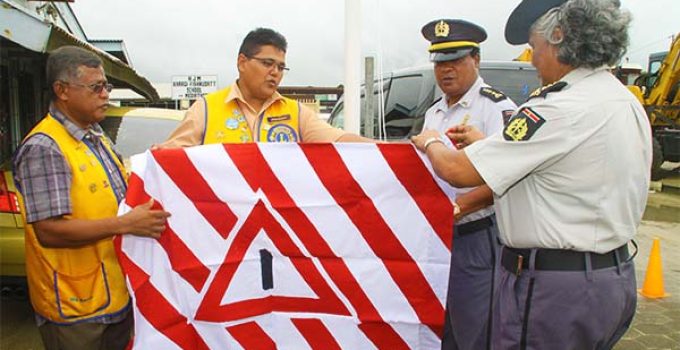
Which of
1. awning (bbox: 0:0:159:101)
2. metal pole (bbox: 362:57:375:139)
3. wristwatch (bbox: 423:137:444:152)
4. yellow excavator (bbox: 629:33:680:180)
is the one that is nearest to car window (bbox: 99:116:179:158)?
awning (bbox: 0:0:159:101)

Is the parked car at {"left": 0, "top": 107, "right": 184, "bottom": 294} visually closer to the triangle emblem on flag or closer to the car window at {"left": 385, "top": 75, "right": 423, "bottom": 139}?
the triangle emblem on flag

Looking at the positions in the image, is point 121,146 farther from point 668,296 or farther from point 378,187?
point 668,296

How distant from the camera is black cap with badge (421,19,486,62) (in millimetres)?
2605

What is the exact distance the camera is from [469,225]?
7.87 feet

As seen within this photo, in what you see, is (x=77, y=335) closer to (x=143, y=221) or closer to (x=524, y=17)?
(x=143, y=221)

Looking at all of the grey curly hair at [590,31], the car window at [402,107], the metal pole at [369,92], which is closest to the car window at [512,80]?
the car window at [402,107]

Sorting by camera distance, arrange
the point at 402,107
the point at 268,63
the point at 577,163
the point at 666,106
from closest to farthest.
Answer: the point at 577,163 < the point at 268,63 < the point at 402,107 < the point at 666,106

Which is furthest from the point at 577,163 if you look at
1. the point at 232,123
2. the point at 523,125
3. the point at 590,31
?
the point at 232,123

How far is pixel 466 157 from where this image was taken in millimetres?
1732

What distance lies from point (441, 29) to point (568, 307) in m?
1.64

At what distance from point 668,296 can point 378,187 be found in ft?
13.5

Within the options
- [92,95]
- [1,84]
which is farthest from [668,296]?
[1,84]

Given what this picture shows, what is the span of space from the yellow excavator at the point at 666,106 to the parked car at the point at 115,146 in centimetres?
1156

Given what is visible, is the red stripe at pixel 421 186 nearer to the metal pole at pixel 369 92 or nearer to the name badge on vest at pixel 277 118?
the name badge on vest at pixel 277 118
